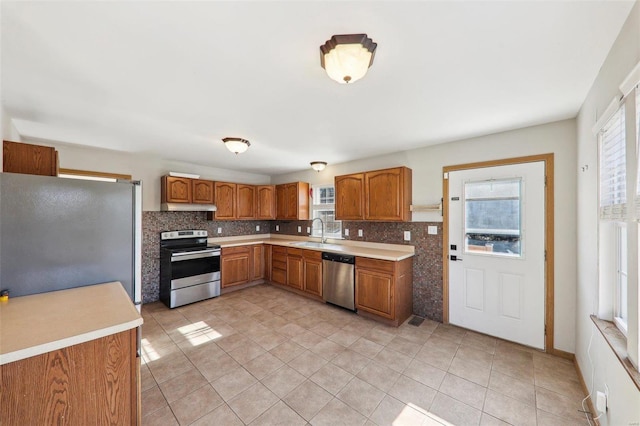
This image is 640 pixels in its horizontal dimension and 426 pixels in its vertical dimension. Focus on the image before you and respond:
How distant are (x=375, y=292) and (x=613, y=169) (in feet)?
8.02

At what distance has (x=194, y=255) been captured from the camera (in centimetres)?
392

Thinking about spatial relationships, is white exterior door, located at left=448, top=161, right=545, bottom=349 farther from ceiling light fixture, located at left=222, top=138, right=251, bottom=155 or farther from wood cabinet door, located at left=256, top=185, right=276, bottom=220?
wood cabinet door, located at left=256, top=185, right=276, bottom=220

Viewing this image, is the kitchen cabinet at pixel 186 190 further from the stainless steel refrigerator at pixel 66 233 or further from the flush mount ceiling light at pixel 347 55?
the flush mount ceiling light at pixel 347 55

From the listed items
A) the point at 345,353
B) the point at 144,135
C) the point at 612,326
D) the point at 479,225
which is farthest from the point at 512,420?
the point at 144,135

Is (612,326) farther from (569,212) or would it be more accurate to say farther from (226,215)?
(226,215)

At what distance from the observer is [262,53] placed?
4.67ft

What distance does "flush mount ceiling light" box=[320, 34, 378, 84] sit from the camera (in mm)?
1236

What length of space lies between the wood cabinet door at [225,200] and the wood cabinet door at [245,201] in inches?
3.3

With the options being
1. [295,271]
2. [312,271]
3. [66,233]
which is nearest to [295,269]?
[295,271]

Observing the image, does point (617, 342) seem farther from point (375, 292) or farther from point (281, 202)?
point (281, 202)

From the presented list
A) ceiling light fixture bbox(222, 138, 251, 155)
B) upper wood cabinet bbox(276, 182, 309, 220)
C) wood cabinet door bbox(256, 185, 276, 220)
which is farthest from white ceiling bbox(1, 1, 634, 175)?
wood cabinet door bbox(256, 185, 276, 220)

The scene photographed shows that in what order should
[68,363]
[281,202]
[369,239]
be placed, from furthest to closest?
[281,202] → [369,239] → [68,363]

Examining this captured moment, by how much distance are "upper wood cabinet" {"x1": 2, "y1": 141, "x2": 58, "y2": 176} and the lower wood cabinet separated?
1.69m

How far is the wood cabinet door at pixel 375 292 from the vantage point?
308 cm
